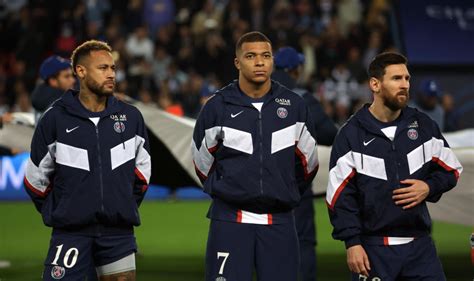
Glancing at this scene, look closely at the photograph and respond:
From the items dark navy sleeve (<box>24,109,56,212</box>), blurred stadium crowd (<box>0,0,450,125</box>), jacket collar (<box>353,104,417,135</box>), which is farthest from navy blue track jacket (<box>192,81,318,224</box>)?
blurred stadium crowd (<box>0,0,450,125</box>)

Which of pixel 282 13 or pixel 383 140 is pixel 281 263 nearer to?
pixel 383 140

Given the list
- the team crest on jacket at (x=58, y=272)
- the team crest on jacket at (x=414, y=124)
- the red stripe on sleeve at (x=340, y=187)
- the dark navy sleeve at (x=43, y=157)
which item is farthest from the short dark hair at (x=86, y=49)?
the team crest on jacket at (x=414, y=124)

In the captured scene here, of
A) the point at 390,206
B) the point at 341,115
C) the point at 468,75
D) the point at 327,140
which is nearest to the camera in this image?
the point at 390,206

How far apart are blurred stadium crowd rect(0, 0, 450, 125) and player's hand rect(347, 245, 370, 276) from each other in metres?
14.1

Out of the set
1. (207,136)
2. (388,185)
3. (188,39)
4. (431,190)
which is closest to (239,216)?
(207,136)

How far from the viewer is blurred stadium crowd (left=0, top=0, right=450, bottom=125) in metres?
21.4

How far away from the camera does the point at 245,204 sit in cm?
661

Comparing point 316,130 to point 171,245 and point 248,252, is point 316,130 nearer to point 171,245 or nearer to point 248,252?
point 248,252

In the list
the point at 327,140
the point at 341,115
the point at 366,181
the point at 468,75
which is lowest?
the point at 366,181

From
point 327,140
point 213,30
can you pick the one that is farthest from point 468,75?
point 213,30

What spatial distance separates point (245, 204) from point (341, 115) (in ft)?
45.6

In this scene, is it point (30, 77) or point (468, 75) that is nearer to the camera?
point (468, 75)

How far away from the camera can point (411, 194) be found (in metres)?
6.31

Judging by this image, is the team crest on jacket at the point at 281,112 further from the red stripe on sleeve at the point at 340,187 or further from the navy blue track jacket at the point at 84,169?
the navy blue track jacket at the point at 84,169
